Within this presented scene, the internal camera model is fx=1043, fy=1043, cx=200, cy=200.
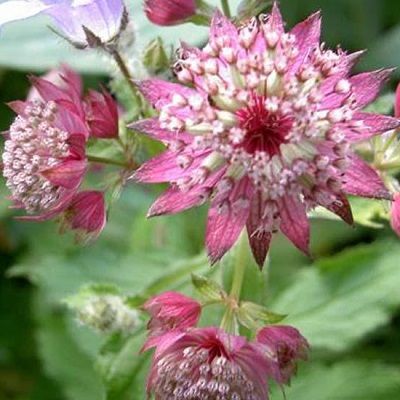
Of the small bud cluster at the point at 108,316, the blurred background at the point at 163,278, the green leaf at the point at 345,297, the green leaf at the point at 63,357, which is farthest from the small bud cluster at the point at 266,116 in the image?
the green leaf at the point at 63,357

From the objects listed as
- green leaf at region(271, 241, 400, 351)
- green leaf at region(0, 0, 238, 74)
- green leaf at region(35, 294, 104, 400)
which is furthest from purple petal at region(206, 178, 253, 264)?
green leaf at region(35, 294, 104, 400)

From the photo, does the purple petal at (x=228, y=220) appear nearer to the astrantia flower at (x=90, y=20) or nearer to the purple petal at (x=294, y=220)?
the purple petal at (x=294, y=220)

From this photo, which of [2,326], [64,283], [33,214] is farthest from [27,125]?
[2,326]

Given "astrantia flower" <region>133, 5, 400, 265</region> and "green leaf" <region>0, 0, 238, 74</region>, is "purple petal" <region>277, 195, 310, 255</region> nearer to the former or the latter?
"astrantia flower" <region>133, 5, 400, 265</region>

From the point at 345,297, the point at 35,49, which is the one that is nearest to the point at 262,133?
the point at 345,297

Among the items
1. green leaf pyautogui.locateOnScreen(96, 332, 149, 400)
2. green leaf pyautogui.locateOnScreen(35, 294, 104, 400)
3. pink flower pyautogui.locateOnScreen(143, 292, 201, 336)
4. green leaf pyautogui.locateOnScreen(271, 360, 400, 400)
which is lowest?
green leaf pyautogui.locateOnScreen(271, 360, 400, 400)

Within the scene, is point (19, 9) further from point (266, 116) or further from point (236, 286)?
point (236, 286)
